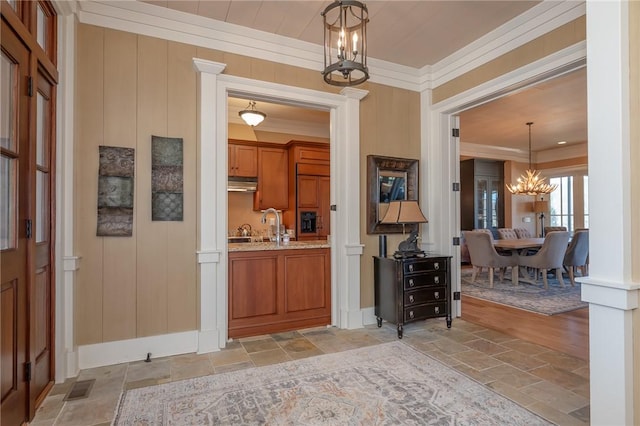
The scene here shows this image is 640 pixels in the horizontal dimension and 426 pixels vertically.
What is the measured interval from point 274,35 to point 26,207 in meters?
2.46

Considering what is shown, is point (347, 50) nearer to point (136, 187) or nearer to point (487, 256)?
point (136, 187)

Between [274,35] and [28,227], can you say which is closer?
[28,227]

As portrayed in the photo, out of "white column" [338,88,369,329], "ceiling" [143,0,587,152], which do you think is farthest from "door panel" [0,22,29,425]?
"white column" [338,88,369,329]

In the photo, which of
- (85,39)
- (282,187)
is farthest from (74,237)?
(282,187)

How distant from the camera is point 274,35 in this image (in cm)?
332

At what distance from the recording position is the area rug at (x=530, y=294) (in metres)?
4.52

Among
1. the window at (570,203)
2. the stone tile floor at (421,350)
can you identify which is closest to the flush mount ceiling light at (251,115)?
the stone tile floor at (421,350)

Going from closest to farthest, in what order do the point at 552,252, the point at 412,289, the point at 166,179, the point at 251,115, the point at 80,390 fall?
1. the point at 80,390
2. the point at 166,179
3. the point at 412,289
4. the point at 251,115
5. the point at 552,252

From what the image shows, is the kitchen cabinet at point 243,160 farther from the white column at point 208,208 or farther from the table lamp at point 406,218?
the table lamp at point 406,218

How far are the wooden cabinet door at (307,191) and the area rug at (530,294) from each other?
2799mm

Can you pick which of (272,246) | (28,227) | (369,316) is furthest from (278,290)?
(28,227)

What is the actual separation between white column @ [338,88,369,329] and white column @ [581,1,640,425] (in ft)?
7.33

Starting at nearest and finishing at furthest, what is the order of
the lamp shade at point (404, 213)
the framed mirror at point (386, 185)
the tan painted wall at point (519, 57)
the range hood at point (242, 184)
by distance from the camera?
the tan painted wall at point (519, 57) < the lamp shade at point (404, 213) < the framed mirror at point (386, 185) < the range hood at point (242, 184)

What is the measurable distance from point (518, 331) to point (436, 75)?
2872mm
